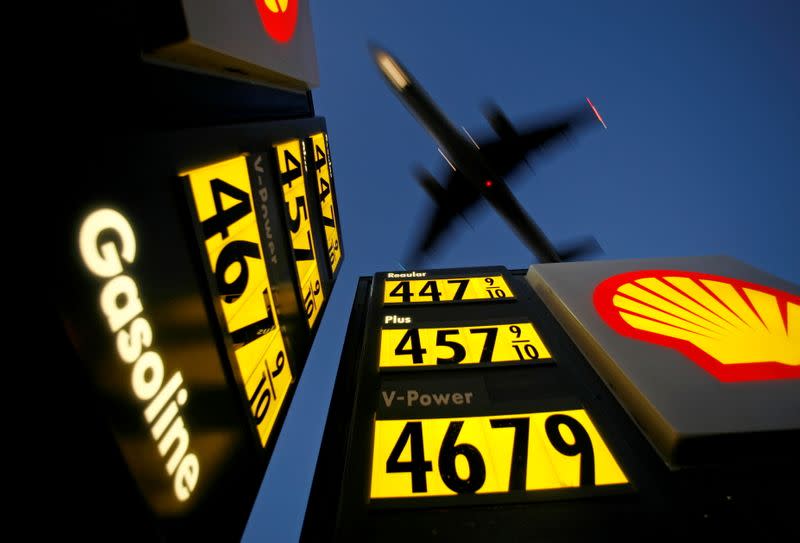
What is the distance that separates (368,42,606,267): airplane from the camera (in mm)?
14414

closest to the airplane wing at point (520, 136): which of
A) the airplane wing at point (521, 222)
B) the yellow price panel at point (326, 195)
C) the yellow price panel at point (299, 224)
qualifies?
the airplane wing at point (521, 222)

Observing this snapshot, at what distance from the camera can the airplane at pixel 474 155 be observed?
1441 cm

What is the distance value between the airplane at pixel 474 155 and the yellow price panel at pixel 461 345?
12.2 meters

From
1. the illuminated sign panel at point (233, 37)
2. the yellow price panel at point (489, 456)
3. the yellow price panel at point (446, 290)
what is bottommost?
the yellow price panel at point (489, 456)

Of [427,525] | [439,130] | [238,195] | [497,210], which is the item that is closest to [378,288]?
[238,195]

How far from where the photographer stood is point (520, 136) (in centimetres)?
1492

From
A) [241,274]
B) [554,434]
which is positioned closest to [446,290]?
[554,434]

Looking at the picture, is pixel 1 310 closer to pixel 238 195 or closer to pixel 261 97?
pixel 238 195

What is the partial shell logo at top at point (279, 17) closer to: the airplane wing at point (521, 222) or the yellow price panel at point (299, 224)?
the yellow price panel at point (299, 224)

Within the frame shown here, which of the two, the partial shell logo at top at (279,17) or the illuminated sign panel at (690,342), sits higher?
the partial shell logo at top at (279,17)

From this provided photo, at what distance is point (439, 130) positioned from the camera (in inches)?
604

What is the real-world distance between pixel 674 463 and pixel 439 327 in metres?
2.12

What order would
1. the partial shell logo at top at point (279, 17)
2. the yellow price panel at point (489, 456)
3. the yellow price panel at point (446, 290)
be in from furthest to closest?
the yellow price panel at point (446, 290) → the partial shell logo at top at point (279, 17) → the yellow price panel at point (489, 456)

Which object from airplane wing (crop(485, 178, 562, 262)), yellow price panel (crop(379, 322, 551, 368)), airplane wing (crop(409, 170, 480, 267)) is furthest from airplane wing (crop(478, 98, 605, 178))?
yellow price panel (crop(379, 322, 551, 368))
